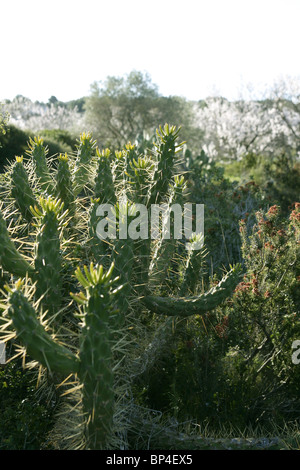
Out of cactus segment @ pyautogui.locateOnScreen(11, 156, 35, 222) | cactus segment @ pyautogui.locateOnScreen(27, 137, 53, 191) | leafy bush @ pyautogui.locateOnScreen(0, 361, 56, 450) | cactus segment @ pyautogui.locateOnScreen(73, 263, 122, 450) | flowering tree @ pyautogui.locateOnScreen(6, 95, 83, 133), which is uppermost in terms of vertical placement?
flowering tree @ pyautogui.locateOnScreen(6, 95, 83, 133)

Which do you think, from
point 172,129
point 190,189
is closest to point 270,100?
point 190,189

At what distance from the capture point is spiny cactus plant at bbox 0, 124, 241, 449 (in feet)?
8.84

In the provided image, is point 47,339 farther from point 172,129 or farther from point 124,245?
point 172,129

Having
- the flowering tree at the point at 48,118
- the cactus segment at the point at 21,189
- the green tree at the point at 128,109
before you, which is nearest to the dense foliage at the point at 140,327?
the cactus segment at the point at 21,189

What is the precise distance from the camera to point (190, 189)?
9.15 m

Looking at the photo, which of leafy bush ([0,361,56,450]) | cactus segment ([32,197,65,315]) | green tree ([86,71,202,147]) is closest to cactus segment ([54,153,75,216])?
cactus segment ([32,197,65,315])

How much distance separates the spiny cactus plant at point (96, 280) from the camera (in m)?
2.70

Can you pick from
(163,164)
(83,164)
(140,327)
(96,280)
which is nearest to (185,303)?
(140,327)

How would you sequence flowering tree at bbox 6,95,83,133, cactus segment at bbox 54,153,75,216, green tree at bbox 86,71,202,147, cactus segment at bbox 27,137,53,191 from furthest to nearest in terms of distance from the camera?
1. flowering tree at bbox 6,95,83,133
2. green tree at bbox 86,71,202,147
3. cactus segment at bbox 27,137,53,191
4. cactus segment at bbox 54,153,75,216

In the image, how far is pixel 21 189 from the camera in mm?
4023

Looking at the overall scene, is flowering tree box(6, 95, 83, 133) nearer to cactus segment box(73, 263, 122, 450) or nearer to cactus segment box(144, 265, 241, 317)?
cactus segment box(144, 265, 241, 317)

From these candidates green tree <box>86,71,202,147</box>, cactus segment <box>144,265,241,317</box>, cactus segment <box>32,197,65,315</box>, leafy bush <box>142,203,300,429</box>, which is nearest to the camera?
cactus segment <box>32,197,65,315</box>

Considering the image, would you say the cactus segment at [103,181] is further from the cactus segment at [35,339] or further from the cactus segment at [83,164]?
the cactus segment at [35,339]
